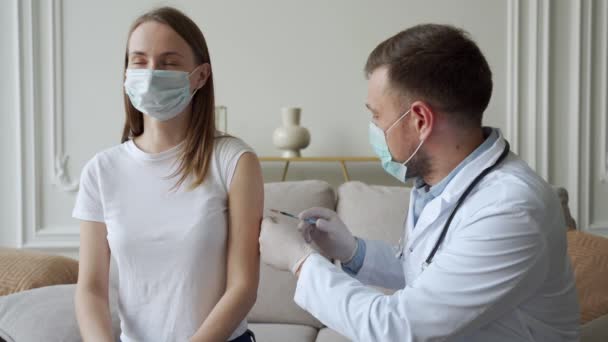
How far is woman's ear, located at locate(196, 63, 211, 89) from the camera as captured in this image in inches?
55.4

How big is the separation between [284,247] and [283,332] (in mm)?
887

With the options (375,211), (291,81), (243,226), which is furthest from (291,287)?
(291,81)

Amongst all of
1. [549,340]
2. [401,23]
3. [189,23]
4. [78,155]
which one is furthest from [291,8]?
[549,340]

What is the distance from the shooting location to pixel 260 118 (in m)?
3.12

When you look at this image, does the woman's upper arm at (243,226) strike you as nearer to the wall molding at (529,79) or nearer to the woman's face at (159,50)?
the woman's face at (159,50)

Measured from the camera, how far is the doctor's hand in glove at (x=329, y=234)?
139 cm

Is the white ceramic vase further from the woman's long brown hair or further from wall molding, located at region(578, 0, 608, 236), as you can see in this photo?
the woman's long brown hair

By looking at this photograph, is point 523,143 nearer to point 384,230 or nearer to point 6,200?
point 384,230

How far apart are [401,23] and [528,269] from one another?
220 cm

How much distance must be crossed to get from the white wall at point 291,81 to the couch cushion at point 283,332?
1133 millimetres

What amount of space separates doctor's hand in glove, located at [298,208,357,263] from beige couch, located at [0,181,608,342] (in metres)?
0.60

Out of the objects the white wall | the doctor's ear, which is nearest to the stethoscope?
the doctor's ear

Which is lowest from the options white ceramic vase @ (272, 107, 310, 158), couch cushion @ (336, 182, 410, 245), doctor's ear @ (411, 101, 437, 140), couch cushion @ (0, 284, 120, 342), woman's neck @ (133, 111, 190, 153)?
couch cushion @ (0, 284, 120, 342)

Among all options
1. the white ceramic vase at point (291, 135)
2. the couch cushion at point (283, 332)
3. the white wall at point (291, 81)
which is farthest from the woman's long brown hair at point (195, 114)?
the white wall at point (291, 81)
